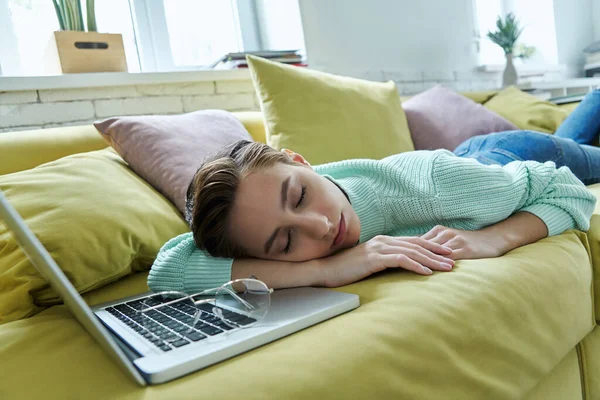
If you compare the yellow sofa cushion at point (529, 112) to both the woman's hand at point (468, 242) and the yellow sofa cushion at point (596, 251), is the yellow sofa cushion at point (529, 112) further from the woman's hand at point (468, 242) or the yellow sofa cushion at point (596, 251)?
the woman's hand at point (468, 242)

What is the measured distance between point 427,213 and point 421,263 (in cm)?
22

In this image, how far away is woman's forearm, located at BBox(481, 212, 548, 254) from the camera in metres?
1.05

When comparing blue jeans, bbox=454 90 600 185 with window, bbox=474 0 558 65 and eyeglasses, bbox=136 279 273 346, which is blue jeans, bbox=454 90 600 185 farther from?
window, bbox=474 0 558 65

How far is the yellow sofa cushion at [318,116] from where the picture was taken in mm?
1764

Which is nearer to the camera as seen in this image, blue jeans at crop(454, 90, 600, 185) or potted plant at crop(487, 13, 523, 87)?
blue jeans at crop(454, 90, 600, 185)

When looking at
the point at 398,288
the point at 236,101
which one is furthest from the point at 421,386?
the point at 236,101

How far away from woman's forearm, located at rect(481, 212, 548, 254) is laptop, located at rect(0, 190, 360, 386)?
0.43 meters

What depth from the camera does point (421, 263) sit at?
0.91m

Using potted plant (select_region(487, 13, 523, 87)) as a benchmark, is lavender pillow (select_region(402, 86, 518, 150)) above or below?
below

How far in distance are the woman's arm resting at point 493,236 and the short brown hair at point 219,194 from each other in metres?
0.36

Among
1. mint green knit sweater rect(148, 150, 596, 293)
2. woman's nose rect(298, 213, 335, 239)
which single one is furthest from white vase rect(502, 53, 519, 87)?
woman's nose rect(298, 213, 335, 239)

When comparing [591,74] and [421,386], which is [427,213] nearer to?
[421,386]

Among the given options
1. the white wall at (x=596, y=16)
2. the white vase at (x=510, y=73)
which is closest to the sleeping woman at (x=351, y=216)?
the white vase at (x=510, y=73)

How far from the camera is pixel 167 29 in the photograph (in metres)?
2.37
